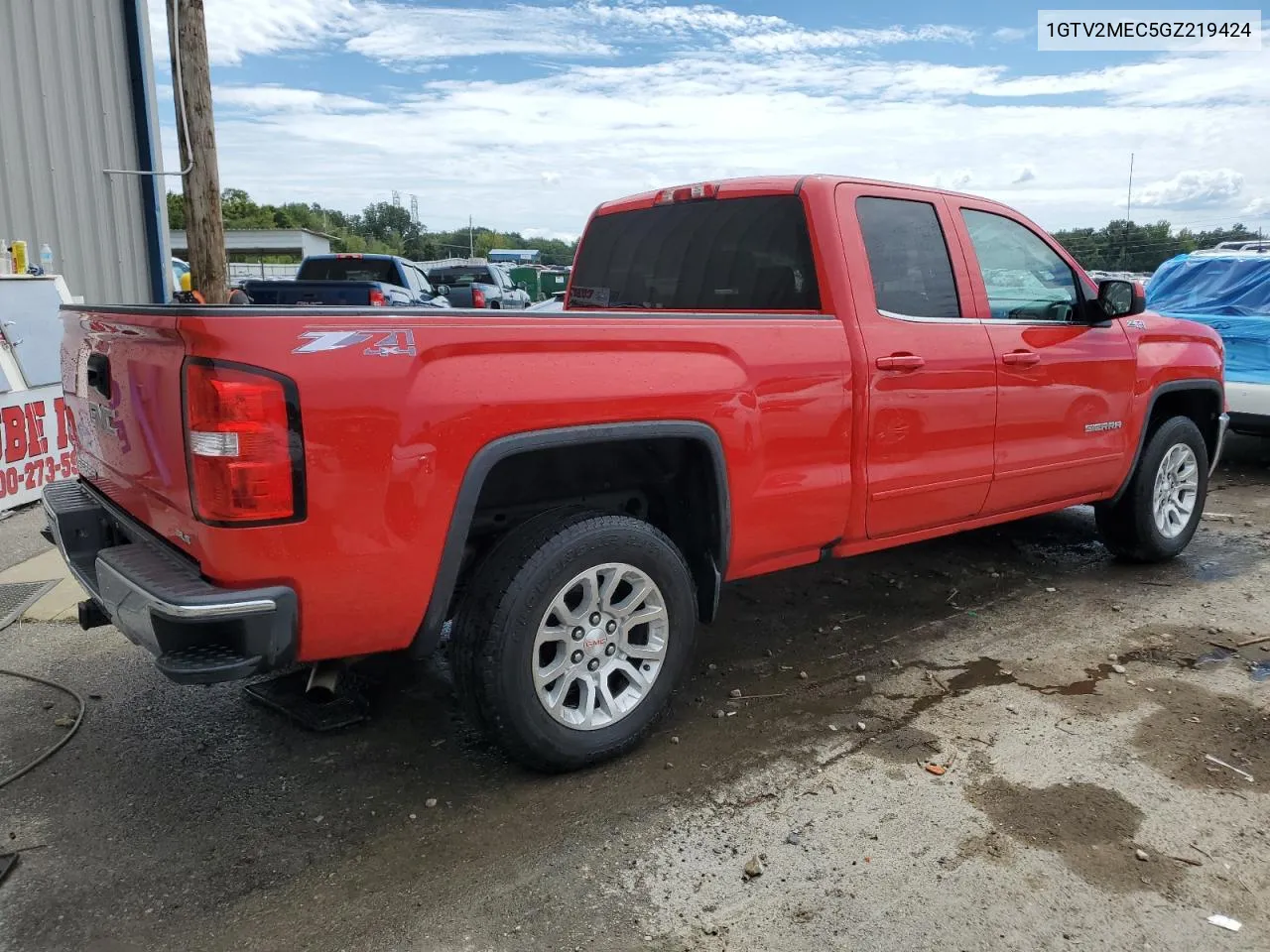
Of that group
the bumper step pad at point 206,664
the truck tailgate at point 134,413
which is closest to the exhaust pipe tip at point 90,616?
the truck tailgate at point 134,413

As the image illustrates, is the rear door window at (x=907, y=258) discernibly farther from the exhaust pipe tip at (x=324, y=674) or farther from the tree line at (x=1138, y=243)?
the tree line at (x=1138, y=243)

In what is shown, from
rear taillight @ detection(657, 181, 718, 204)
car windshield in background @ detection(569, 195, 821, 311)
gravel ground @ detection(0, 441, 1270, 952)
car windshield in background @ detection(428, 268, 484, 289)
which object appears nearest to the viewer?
gravel ground @ detection(0, 441, 1270, 952)

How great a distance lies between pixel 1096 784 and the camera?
311 centimetres

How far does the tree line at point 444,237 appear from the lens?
25.7 meters

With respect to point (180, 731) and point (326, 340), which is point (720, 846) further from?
point (180, 731)

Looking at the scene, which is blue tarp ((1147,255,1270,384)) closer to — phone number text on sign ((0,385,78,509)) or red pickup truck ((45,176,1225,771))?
red pickup truck ((45,176,1225,771))

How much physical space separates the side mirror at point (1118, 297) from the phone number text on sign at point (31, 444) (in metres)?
6.40

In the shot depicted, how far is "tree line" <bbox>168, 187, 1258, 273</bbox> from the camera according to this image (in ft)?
84.3

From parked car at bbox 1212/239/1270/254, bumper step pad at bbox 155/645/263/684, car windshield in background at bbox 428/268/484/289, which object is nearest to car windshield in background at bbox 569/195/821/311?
bumper step pad at bbox 155/645/263/684

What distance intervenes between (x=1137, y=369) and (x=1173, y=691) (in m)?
1.86

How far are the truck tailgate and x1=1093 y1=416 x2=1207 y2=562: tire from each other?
476 cm

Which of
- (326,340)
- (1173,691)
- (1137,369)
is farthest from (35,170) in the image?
(1173,691)

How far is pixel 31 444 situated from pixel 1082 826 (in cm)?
708

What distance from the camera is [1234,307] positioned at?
8.73 metres
